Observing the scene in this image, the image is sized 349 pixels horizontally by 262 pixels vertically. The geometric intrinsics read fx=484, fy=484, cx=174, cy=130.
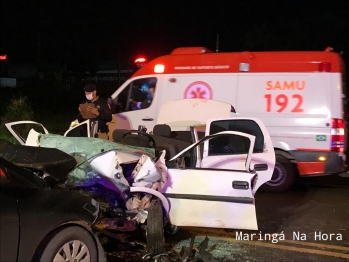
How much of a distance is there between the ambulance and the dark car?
3.88 m

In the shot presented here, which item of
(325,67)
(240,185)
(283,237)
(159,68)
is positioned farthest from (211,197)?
(159,68)

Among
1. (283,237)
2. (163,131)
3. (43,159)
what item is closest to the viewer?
(43,159)

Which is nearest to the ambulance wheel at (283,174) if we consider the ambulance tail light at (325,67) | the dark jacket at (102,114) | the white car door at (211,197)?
the ambulance tail light at (325,67)

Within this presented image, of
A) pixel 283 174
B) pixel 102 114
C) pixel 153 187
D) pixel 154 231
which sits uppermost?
pixel 102 114

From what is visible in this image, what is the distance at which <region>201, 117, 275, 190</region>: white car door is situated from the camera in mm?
5469

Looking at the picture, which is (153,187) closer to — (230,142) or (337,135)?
(230,142)

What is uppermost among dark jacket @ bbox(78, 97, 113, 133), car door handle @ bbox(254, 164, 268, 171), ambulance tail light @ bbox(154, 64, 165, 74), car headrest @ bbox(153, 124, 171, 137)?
ambulance tail light @ bbox(154, 64, 165, 74)

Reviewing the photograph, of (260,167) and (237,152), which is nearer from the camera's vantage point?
(260,167)

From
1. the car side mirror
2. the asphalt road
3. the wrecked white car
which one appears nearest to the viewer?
the car side mirror

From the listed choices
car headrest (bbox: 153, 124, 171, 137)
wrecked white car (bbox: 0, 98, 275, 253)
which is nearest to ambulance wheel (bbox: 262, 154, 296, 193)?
car headrest (bbox: 153, 124, 171, 137)

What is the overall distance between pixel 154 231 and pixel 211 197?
0.66m

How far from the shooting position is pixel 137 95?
888cm

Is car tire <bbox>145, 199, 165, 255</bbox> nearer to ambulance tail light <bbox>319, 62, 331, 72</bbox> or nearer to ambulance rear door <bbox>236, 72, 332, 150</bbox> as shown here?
ambulance rear door <bbox>236, 72, 332, 150</bbox>

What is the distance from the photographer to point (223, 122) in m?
6.18
